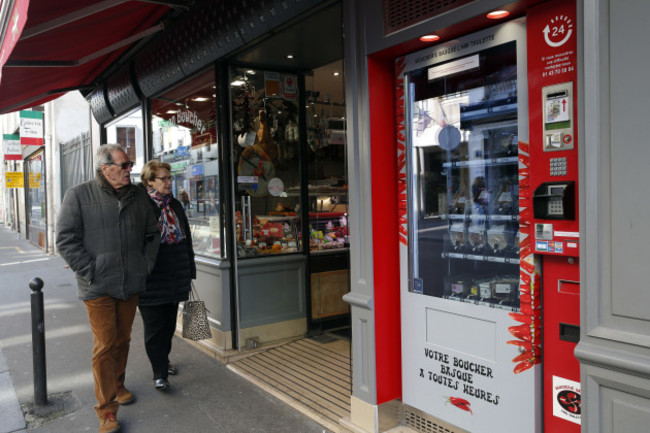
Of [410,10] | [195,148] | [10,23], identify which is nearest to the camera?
[410,10]

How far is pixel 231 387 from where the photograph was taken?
14.2 ft

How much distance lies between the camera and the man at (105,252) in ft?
11.2

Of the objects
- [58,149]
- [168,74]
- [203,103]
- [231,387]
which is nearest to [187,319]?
[231,387]

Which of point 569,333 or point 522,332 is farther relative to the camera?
point 522,332

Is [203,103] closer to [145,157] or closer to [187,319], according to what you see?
[145,157]

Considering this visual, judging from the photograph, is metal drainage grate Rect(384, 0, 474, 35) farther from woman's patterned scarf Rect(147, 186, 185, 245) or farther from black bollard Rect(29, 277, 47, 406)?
black bollard Rect(29, 277, 47, 406)

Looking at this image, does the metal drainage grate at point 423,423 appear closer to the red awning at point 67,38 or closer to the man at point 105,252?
the man at point 105,252

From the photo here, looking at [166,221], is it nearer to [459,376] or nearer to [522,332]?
[459,376]

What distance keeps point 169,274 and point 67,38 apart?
2841 mm

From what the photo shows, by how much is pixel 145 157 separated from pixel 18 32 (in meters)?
4.13

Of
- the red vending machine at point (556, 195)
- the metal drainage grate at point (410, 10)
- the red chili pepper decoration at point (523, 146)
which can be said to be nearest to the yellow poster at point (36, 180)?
the metal drainage grate at point (410, 10)

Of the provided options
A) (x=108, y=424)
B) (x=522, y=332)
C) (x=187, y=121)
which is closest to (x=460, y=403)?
(x=522, y=332)

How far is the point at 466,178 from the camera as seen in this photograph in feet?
9.43

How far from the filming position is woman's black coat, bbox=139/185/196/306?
4070mm
